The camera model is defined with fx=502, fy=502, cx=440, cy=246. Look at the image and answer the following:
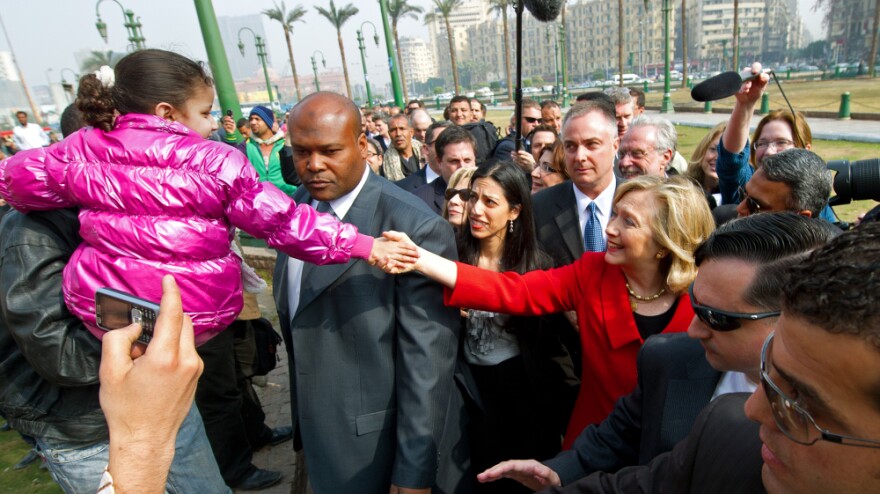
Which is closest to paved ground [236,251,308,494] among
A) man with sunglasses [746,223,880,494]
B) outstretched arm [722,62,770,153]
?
man with sunglasses [746,223,880,494]

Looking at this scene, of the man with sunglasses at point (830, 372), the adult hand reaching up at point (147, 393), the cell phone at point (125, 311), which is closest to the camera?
the man with sunglasses at point (830, 372)

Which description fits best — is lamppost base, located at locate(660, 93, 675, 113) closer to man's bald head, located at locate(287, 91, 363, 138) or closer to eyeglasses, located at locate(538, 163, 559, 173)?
eyeglasses, located at locate(538, 163, 559, 173)

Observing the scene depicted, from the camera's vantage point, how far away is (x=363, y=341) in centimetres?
189

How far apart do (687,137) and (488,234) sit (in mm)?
14520

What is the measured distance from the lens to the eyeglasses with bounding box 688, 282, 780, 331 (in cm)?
136

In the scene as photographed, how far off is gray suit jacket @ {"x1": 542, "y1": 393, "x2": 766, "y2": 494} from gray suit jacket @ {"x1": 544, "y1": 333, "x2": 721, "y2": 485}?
0.67ft

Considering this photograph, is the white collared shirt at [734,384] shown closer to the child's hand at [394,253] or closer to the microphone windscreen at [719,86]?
the child's hand at [394,253]

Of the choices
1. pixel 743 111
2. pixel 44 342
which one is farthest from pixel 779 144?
pixel 44 342

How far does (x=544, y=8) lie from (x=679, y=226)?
59.0 inches

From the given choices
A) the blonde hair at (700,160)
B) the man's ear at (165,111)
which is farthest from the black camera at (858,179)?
the man's ear at (165,111)

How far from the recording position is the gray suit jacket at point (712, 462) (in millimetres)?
1055

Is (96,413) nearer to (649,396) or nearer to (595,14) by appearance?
(649,396)

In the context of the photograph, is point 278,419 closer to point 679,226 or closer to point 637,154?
point 679,226

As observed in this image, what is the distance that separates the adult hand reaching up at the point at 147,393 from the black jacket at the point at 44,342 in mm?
899
